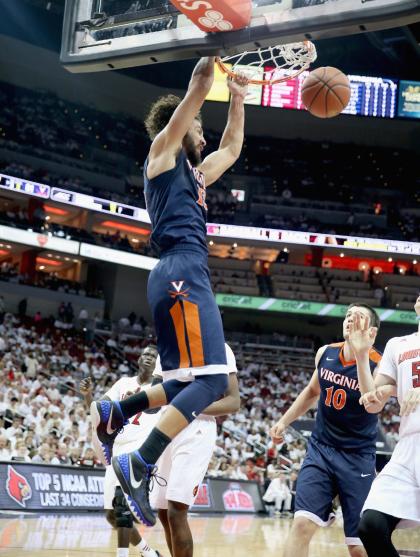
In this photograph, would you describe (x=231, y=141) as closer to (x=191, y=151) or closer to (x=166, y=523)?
(x=191, y=151)

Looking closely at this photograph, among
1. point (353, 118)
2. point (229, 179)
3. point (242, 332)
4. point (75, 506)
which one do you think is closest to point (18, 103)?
point (229, 179)

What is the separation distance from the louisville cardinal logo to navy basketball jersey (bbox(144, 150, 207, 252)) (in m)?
9.13

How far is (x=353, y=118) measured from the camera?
40594 mm

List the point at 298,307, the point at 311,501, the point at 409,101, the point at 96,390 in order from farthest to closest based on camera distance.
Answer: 1. the point at 409,101
2. the point at 298,307
3. the point at 96,390
4. the point at 311,501

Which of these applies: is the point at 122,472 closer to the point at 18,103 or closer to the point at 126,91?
the point at 18,103

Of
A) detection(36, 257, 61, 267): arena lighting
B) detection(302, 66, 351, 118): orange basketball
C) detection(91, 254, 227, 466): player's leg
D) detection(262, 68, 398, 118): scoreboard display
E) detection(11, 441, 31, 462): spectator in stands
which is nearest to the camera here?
detection(91, 254, 227, 466): player's leg

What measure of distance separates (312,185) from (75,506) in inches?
1111

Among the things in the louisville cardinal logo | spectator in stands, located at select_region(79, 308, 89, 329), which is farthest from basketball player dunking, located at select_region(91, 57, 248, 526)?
spectator in stands, located at select_region(79, 308, 89, 329)

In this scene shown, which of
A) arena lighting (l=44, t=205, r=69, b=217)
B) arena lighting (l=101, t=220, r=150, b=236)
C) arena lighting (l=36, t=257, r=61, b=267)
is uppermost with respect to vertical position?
arena lighting (l=44, t=205, r=69, b=217)

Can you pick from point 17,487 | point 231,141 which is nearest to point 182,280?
point 231,141

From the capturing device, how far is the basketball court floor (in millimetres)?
8572

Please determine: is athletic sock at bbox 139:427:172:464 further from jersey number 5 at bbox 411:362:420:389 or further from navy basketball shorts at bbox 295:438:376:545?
navy basketball shorts at bbox 295:438:376:545

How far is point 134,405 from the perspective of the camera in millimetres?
4461

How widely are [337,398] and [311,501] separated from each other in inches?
30.5
